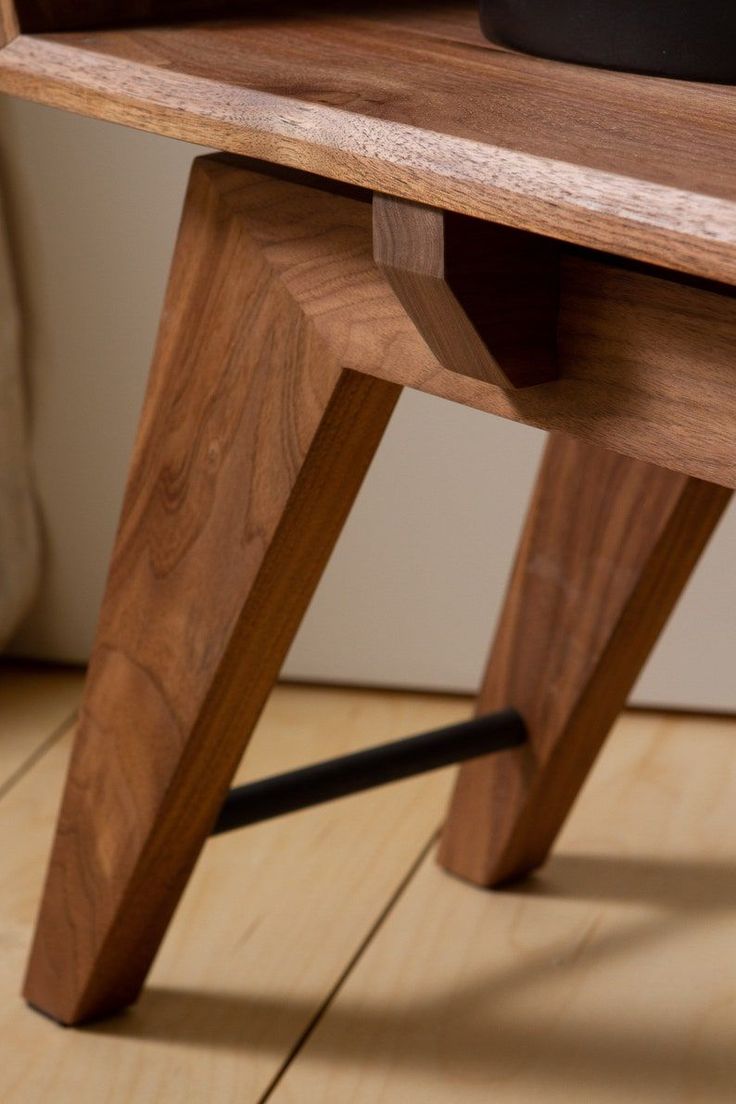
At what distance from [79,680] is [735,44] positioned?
2.78 ft

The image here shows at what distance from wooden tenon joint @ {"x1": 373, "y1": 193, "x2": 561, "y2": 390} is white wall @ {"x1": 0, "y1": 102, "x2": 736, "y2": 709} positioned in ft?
2.17

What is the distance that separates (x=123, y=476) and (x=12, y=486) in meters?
0.09

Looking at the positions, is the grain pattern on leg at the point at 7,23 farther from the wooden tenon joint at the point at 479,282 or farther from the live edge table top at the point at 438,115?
the wooden tenon joint at the point at 479,282

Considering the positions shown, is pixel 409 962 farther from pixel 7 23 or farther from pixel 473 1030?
pixel 7 23

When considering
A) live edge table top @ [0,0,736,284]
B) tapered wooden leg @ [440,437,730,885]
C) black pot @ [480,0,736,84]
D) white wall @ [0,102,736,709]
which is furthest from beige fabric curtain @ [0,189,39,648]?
black pot @ [480,0,736,84]

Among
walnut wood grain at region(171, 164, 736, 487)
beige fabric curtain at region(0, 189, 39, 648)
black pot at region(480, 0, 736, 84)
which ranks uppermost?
black pot at region(480, 0, 736, 84)

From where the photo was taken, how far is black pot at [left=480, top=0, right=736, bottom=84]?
49cm

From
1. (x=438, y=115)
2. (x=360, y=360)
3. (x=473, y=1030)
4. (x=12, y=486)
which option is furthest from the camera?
(x=12, y=486)

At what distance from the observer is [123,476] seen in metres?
1.19

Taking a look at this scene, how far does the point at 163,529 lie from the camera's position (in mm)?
647

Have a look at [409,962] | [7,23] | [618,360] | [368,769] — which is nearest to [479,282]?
[618,360]

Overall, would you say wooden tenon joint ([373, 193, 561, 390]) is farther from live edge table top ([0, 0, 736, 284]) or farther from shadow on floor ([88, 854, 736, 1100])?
shadow on floor ([88, 854, 736, 1100])

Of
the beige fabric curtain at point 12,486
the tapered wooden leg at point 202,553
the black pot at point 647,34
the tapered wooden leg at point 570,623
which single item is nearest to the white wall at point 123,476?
the beige fabric curtain at point 12,486

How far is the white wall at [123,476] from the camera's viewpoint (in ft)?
3.59
